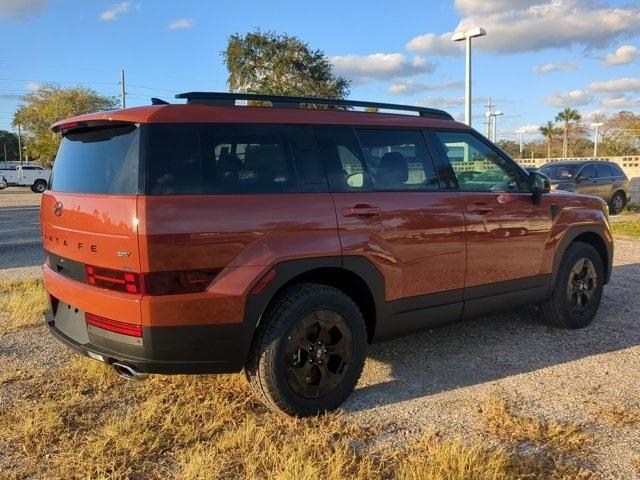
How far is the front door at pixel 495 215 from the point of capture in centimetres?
455

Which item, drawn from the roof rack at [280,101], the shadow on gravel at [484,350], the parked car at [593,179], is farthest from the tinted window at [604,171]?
the roof rack at [280,101]

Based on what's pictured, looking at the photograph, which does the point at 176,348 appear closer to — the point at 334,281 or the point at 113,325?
the point at 113,325

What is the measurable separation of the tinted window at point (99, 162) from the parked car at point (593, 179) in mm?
13865

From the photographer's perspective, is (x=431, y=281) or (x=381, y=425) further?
(x=431, y=281)

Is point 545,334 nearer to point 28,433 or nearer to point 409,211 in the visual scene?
point 409,211

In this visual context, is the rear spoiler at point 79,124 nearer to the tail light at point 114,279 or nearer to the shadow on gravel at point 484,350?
the tail light at point 114,279

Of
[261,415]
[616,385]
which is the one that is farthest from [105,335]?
[616,385]

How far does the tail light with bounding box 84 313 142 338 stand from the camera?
10.5ft

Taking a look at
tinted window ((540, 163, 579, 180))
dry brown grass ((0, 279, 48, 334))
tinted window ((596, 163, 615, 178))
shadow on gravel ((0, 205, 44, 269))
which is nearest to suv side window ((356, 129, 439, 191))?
dry brown grass ((0, 279, 48, 334))

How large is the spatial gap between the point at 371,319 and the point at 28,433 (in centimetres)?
218

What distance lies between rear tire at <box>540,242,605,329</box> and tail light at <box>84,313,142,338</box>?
3.72 meters

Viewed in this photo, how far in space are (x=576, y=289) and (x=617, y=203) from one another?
1377 cm

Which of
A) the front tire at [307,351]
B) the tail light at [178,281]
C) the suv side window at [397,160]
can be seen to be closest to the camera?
the tail light at [178,281]

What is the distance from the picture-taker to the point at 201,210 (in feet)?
10.6
